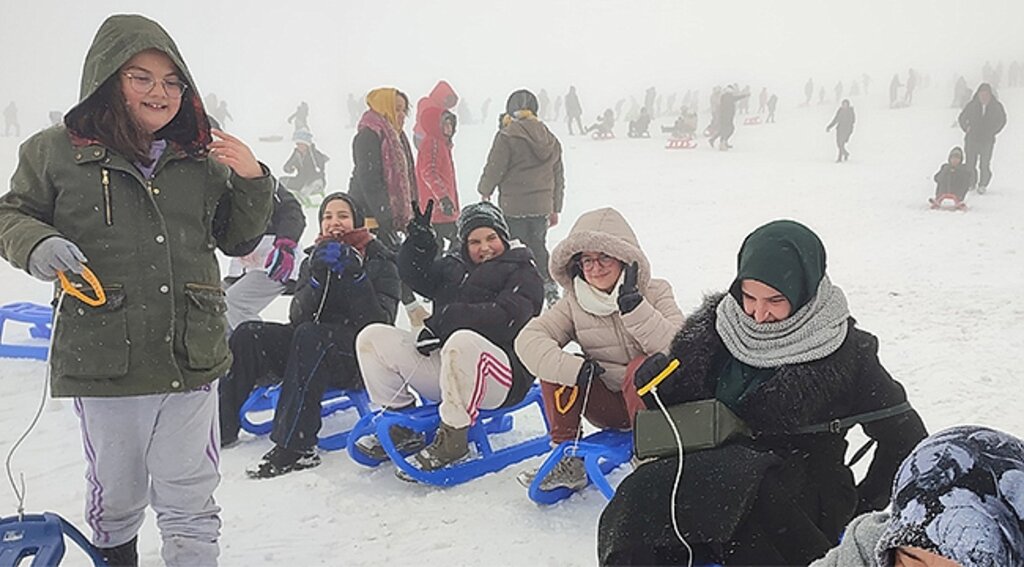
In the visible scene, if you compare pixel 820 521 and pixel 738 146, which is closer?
pixel 820 521

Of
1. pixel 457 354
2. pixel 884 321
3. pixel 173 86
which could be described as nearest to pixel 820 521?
pixel 457 354

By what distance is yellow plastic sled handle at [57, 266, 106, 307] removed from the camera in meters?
1.91

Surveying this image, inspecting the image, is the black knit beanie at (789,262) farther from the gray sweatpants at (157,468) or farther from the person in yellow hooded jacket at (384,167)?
the person in yellow hooded jacket at (384,167)

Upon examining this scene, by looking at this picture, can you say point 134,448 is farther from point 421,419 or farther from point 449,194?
point 449,194

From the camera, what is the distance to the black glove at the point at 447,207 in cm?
628

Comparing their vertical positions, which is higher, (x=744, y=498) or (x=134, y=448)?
(x=134, y=448)

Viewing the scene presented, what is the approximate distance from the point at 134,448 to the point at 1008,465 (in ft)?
6.64

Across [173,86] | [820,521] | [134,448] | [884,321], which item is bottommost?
[884,321]

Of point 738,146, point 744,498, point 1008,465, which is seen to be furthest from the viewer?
point 738,146

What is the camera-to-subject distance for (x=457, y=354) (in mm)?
3150

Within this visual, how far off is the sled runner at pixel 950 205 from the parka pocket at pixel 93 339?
11368 mm

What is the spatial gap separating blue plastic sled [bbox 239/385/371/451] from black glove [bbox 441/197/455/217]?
2449mm

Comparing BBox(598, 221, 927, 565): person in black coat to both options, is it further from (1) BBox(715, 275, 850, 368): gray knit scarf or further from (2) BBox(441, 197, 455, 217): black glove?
(2) BBox(441, 197, 455, 217): black glove

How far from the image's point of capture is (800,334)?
2119mm
